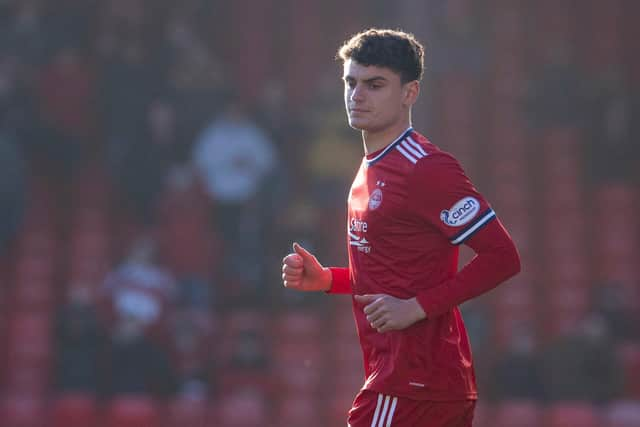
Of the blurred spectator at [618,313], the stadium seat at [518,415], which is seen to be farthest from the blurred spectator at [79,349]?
the blurred spectator at [618,313]

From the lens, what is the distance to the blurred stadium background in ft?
28.4

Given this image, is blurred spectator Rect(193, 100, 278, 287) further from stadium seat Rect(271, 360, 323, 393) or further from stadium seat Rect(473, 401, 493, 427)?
stadium seat Rect(473, 401, 493, 427)

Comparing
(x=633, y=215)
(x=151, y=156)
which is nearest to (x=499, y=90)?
(x=633, y=215)

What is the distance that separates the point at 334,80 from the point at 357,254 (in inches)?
291

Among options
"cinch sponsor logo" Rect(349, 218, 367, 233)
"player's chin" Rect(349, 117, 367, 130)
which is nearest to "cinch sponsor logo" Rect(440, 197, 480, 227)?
"cinch sponsor logo" Rect(349, 218, 367, 233)

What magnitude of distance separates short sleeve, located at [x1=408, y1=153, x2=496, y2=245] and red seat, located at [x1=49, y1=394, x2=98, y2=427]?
5.72 meters

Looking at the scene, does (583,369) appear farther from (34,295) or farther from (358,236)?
(358,236)

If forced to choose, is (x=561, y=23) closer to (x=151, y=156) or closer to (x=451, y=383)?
(x=151, y=156)

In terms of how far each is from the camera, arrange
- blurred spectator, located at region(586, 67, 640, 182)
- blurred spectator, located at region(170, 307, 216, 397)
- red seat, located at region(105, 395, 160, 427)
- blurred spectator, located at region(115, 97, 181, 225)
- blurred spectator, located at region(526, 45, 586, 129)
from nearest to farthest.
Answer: red seat, located at region(105, 395, 160, 427), blurred spectator, located at region(170, 307, 216, 397), blurred spectator, located at region(115, 97, 181, 225), blurred spectator, located at region(586, 67, 640, 182), blurred spectator, located at region(526, 45, 586, 129)

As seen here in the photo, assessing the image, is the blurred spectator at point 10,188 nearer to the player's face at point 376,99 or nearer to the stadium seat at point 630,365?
the stadium seat at point 630,365

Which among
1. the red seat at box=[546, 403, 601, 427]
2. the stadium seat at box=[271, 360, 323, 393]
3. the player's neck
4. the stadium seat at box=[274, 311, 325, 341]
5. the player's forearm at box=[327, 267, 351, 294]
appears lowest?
the red seat at box=[546, 403, 601, 427]

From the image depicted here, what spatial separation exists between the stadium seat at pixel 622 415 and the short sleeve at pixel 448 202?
548 cm

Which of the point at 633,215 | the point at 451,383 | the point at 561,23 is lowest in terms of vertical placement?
the point at 451,383

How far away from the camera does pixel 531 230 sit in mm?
10414
